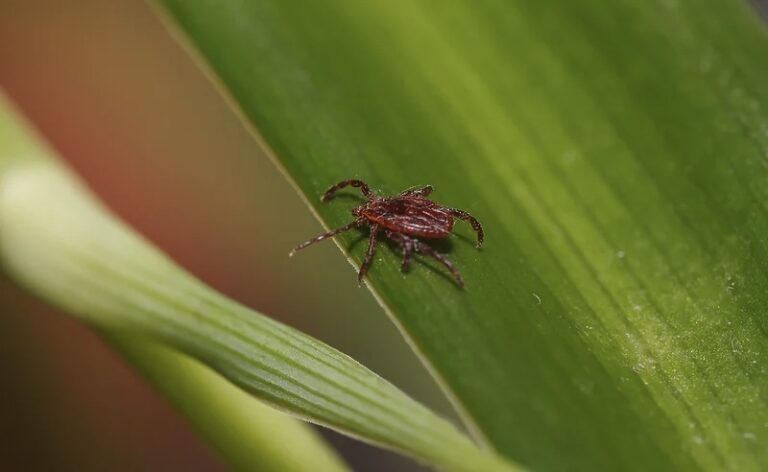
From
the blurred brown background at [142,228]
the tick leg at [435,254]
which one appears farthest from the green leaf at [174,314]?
the blurred brown background at [142,228]

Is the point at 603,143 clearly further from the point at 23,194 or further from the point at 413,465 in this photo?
the point at 413,465

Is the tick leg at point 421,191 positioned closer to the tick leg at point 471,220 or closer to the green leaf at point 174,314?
the tick leg at point 471,220

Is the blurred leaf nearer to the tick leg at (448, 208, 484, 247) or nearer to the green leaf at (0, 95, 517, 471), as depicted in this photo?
the green leaf at (0, 95, 517, 471)

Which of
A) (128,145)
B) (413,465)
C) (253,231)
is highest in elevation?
(128,145)

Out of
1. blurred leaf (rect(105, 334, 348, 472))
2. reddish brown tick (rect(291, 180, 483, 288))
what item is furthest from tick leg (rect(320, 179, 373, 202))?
blurred leaf (rect(105, 334, 348, 472))

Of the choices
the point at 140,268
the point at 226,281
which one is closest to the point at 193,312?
the point at 140,268

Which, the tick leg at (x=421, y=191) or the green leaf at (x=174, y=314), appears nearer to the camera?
the green leaf at (x=174, y=314)

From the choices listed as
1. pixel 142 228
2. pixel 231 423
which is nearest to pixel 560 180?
pixel 231 423
